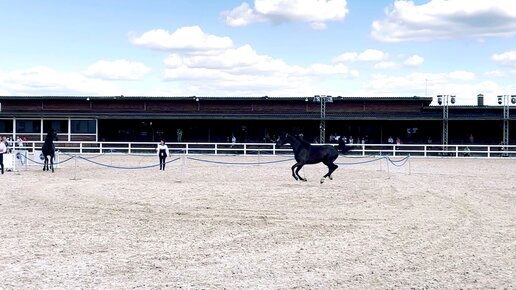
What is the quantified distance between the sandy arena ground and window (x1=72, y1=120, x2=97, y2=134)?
25494 millimetres

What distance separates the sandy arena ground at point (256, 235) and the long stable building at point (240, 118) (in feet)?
83.0

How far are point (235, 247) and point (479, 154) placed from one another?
34887 millimetres

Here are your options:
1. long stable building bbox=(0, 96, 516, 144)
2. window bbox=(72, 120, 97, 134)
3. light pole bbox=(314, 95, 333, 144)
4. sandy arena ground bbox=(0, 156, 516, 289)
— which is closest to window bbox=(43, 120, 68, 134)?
long stable building bbox=(0, 96, 516, 144)

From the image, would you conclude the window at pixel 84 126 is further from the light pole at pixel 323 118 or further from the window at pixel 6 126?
the light pole at pixel 323 118

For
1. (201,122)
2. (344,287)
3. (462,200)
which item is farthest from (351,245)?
(201,122)

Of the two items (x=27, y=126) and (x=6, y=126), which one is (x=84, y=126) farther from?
(x=6, y=126)

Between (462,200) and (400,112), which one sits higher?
(400,112)

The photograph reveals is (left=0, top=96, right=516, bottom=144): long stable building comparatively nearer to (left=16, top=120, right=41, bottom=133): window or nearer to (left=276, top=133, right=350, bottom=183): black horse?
(left=16, top=120, right=41, bottom=133): window

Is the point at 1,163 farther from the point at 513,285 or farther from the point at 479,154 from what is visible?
the point at 479,154

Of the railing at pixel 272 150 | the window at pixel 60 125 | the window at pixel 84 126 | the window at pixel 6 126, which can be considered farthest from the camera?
the window at pixel 6 126

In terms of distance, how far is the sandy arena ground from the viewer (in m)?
8.63

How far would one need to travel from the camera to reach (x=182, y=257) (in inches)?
385

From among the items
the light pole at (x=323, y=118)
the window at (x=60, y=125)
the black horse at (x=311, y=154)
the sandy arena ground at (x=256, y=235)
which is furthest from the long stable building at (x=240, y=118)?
the sandy arena ground at (x=256, y=235)

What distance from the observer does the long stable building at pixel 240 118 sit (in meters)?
46.2
